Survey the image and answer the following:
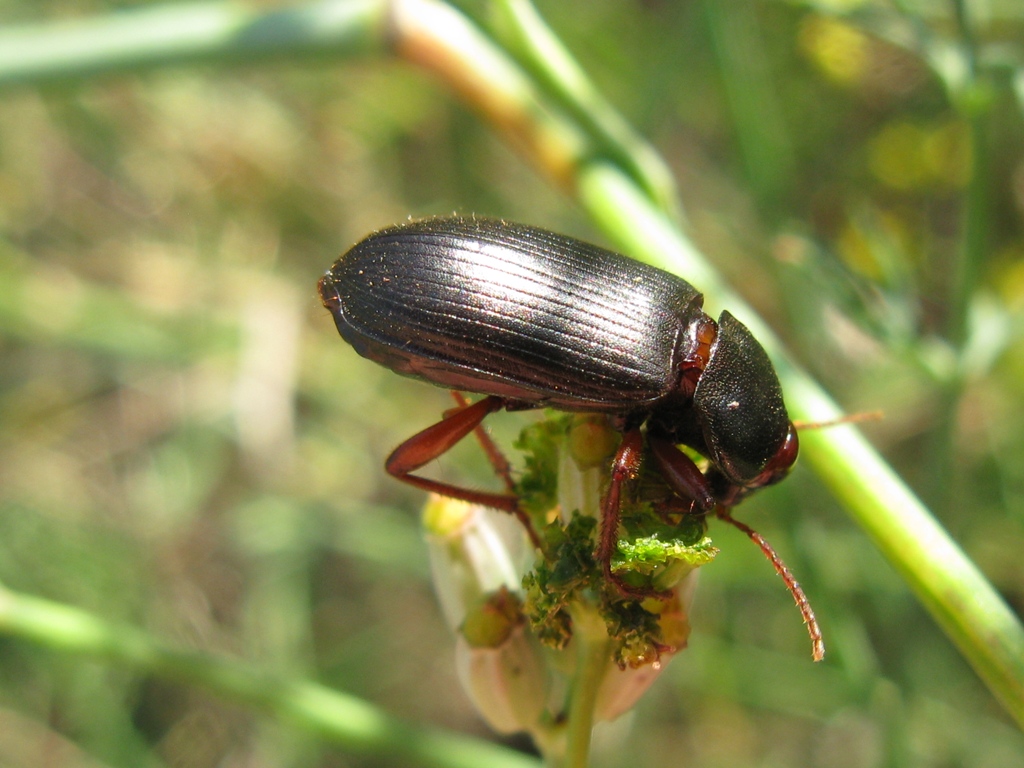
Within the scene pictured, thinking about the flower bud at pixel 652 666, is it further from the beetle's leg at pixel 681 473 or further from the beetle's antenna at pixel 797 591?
the beetle's antenna at pixel 797 591

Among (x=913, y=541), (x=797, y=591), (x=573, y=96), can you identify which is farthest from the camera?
(x=573, y=96)

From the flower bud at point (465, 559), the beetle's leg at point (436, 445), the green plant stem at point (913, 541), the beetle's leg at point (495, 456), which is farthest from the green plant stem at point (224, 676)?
the green plant stem at point (913, 541)

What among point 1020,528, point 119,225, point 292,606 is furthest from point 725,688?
point 119,225

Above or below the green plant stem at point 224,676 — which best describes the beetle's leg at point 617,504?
above

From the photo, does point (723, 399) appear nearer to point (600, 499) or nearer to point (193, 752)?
point (600, 499)

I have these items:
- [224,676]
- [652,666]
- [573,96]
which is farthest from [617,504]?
[573,96]

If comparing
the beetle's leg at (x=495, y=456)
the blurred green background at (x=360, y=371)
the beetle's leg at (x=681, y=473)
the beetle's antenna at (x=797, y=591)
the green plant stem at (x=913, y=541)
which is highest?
the green plant stem at (x=913, y=541)

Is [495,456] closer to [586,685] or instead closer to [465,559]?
[465,559]
